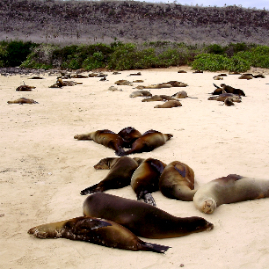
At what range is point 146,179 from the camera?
3.54 metres

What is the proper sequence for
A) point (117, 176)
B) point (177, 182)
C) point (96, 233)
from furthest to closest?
point (117, 176)
point (177, 182)
point (96, 233)

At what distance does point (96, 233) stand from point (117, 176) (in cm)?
117

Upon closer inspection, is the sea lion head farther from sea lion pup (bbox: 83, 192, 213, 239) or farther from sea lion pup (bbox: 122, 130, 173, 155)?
sea lion pup (bbox: 122, 130, 173, 155)

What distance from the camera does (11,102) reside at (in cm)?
890

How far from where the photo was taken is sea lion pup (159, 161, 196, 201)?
3312mm

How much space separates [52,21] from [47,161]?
33156 millimetres

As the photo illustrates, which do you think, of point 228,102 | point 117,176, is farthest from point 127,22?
point 117,176

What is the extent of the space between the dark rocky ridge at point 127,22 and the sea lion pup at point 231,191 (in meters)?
28.3

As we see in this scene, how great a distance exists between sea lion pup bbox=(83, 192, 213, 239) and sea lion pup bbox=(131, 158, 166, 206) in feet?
1.44

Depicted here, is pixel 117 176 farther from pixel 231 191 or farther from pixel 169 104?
pixel 169 104

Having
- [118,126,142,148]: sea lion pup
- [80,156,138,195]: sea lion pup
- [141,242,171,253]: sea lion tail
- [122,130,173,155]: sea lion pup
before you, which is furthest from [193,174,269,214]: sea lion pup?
[118,126,142,148]: sea lion pup

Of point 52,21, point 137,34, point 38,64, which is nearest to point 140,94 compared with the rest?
point 38,64

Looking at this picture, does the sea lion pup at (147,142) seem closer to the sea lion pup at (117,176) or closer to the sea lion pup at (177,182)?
the sea lion pup at (117,176)

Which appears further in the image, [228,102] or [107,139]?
[228,102]
